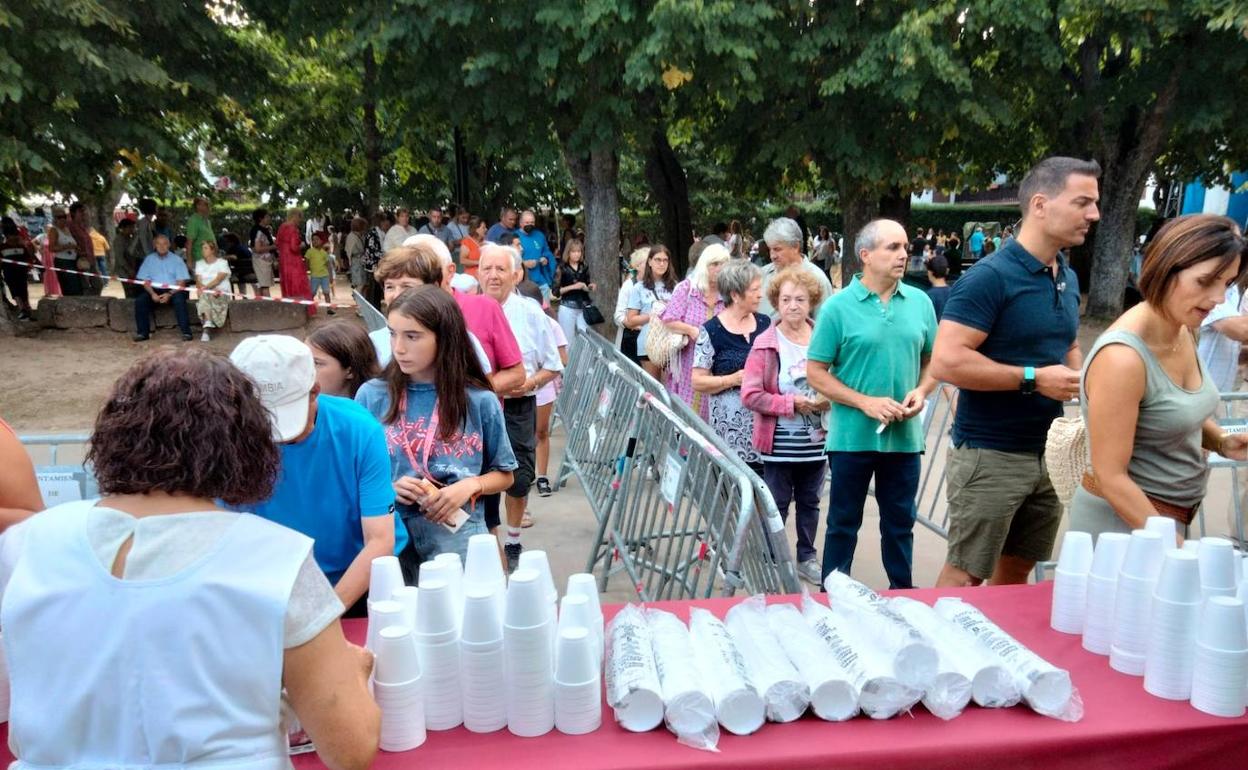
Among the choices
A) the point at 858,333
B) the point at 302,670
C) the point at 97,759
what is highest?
the point at 858,333

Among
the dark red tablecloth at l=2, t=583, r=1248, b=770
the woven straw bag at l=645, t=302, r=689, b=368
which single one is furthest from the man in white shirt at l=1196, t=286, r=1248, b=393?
the dark red tablecloth at l=2, t=583, r=1248, b=770

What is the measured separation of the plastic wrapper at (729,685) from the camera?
182 centimetres

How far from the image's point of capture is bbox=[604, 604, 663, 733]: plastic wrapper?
6.01 feet

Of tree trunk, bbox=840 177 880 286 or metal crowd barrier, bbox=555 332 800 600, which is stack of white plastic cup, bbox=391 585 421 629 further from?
tree trunk, bbox=840 177 880 286

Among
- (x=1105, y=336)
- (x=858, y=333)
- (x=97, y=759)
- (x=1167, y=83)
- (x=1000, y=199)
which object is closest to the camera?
(x=97, y=759)

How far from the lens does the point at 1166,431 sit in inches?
104

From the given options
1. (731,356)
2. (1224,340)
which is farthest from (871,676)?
(1224,340)

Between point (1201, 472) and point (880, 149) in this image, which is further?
point (880, 149)

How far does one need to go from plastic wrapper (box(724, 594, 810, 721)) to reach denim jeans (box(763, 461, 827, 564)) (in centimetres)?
247

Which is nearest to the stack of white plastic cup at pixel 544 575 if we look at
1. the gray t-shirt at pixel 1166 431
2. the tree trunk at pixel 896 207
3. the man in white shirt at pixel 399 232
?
the gray t-shirt at pixel 1166 431

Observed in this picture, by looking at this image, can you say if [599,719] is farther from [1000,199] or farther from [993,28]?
[1000,199]

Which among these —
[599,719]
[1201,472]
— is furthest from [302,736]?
[1201,472]

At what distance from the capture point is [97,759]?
1.40m

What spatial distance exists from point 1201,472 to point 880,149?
1014 cm
